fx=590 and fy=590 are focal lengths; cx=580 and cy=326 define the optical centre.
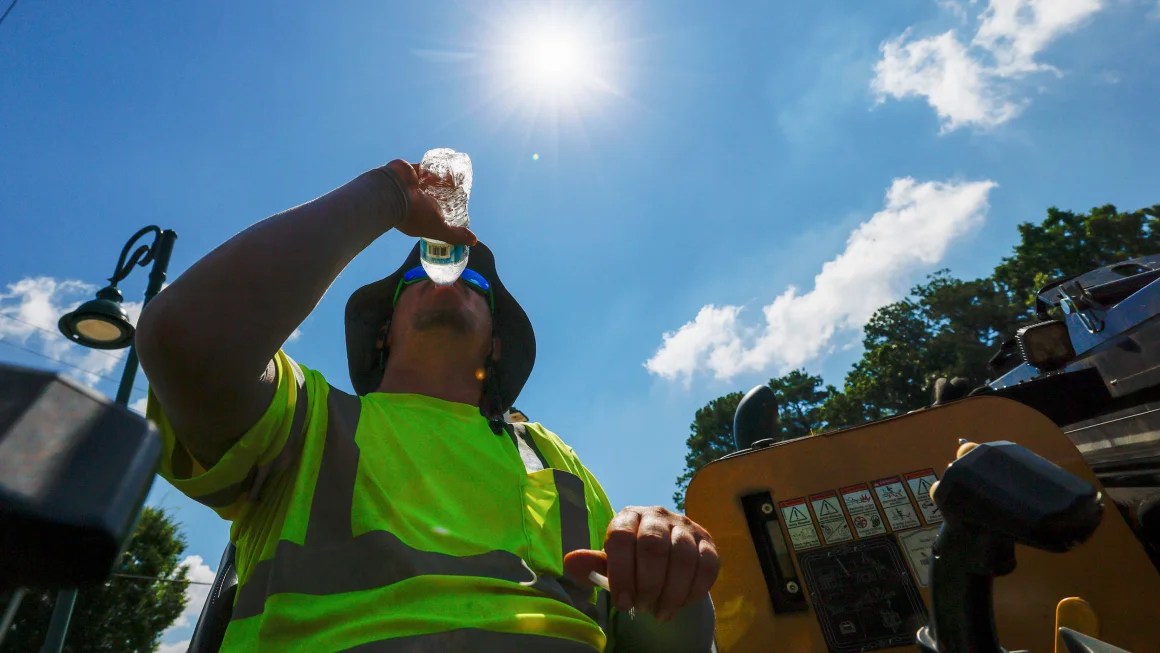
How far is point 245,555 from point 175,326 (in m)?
0.90

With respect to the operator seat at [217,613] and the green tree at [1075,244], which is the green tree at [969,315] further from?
the operator seat at [217,613]

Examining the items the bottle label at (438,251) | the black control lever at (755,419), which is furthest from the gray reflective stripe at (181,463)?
the black control lever at (755,419)

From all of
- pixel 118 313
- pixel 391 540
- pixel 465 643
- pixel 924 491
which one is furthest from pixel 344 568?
pixel 118 313

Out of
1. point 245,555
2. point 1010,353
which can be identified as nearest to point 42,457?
point 245,555

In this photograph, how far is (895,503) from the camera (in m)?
2.04

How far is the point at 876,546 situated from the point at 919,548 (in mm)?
128

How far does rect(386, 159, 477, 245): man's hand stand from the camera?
179 centimetres

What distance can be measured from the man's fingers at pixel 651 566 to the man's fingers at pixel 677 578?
11mm

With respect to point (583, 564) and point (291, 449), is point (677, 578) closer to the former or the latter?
point (583, 564)

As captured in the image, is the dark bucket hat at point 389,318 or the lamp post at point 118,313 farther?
the lamp post at point 118,313

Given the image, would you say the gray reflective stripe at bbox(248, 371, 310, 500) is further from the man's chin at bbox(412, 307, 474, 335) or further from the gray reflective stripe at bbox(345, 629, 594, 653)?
the man's chin at bbox(412, 307, 474, 335)

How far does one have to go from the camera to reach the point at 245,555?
1.74 metres

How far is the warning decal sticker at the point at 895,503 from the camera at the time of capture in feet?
6.55

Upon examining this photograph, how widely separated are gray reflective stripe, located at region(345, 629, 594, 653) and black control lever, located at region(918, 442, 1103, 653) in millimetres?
920
